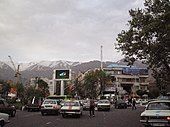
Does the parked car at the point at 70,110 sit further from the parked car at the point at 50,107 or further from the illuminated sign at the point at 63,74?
the illuminated sign at the point at 63,74

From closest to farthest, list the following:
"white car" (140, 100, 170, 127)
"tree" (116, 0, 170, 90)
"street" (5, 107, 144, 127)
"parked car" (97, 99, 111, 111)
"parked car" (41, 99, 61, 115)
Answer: "white car" (140, 100, 170, 127) < "street" (5, 107, 144, 127) < "tree" (116, 0, 170, 90) < "parked car" (41, 99, 61, 115) < "parked car" (97, 99, 111, 111)

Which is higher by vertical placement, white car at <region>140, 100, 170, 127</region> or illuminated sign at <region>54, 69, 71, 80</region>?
illuminated sign at <region>54, 69, 71, 80</region>

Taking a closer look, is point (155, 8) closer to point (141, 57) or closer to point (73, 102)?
point (141, 57)

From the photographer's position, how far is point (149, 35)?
1244 inches

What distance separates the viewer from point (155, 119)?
59.0 feet

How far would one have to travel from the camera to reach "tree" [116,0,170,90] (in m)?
30.0

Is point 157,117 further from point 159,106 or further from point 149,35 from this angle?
point 149,35

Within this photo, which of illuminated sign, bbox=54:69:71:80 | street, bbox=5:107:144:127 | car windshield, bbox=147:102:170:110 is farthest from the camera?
illuminated sign, bbox=54:69:71:80

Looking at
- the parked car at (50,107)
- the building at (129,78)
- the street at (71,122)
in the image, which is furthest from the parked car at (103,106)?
the building at (129,78)

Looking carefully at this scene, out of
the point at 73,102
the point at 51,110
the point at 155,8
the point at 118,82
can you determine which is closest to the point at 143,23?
the point at 155,8

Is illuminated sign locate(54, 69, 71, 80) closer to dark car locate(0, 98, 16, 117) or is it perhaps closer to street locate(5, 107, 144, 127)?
dark car locate(0, 98, 16, 117)

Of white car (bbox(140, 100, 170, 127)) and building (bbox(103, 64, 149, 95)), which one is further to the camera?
building (bbox(103, 64, 149, 95))

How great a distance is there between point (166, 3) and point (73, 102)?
12696 millimetres

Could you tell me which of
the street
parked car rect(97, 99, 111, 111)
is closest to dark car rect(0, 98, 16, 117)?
the street
